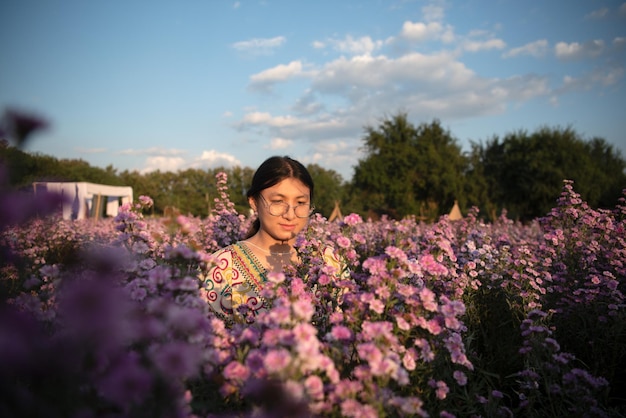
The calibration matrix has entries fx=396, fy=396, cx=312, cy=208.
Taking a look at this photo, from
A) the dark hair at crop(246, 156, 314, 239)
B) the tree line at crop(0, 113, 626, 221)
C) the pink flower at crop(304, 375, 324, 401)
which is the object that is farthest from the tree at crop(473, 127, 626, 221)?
the pink flower at crop(304, 375, 324, 401)

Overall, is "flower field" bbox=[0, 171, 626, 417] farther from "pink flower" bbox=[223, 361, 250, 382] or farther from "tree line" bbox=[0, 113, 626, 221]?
"tree line" bbox=[0, 113, 626, 221]

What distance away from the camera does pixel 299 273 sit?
100.0 inches

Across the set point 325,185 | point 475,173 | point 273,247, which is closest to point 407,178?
point 475,173

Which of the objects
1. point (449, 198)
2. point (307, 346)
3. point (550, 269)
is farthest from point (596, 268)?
point (449, 198)

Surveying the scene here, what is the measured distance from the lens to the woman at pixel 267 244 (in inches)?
121

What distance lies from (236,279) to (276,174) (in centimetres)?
90

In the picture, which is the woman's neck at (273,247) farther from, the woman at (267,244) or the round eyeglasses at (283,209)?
the round eyeglasses at (283,209)

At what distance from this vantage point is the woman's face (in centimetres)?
306

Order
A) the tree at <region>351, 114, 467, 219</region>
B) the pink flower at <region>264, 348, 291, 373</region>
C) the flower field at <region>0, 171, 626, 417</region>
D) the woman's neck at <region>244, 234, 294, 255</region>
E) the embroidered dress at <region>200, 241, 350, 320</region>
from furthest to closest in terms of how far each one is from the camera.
Result: the tree at <region>351, 114, 467, 219</region>, the woman's neck at <region>244, 234, 294, 255</region>, the embroidered dress at <region>200, 241, 350, 320</region>, the pink flower at <region>264, 348, 291, 373</region>, the flower field at <region>0, 171, 626, 417</region>

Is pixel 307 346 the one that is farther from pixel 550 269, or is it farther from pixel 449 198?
pixel 449 198

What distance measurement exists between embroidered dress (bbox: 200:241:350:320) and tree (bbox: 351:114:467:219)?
2349 cm

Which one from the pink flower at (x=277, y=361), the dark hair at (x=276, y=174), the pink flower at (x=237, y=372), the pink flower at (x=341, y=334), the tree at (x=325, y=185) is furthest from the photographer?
the tree at (x=325, y=185)

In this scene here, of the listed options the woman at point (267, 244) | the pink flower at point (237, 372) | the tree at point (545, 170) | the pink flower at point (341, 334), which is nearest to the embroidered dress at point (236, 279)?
the woman at point (267, 244)

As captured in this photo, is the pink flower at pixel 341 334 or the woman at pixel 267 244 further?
the woman at pixel 267 244
